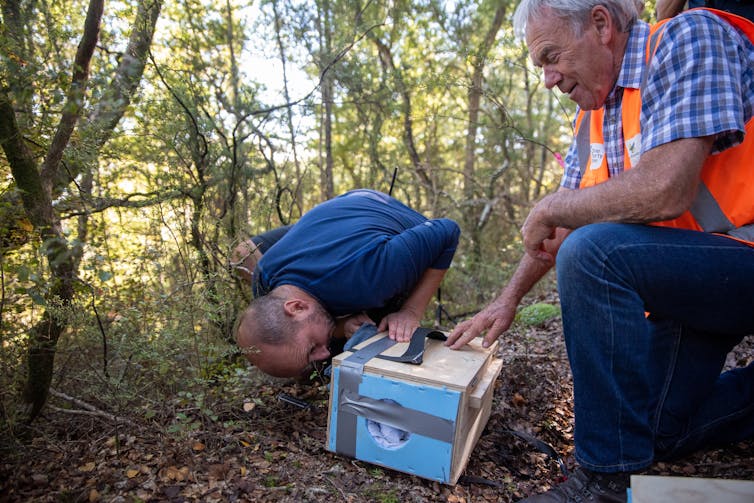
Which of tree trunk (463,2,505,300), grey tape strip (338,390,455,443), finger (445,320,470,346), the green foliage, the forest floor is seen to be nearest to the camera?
the forest floor

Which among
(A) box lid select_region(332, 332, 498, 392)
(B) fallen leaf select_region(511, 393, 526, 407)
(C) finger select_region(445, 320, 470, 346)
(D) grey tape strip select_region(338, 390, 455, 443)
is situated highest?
(C) finger select_region(445, 320, 470, 346)

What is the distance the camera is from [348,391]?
2.12m

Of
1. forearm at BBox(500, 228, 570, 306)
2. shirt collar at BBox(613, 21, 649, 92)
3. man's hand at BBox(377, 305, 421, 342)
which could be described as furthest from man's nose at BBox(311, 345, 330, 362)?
shirt collar at BBox(613, 21, 649, 92)

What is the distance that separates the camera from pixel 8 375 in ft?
6.98

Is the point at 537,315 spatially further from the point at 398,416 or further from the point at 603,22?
the point at 603,22

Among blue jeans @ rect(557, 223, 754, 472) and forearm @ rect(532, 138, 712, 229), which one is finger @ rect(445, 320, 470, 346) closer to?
blue jeans @ rect(557, 223, 754, 472)

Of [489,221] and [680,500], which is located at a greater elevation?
[489,221]

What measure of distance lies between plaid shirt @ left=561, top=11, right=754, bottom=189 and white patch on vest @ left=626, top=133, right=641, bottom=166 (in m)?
0.07

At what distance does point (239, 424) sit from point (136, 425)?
0.43 m

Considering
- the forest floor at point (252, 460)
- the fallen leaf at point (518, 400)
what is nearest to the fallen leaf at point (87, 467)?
the forest floor at point (252, 460)

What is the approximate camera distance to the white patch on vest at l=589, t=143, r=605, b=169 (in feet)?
7.08

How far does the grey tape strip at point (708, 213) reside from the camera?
→ 69.5 inches

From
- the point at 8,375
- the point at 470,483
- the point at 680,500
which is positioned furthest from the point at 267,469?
the point at 680,500

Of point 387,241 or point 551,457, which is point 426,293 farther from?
point 551,457
